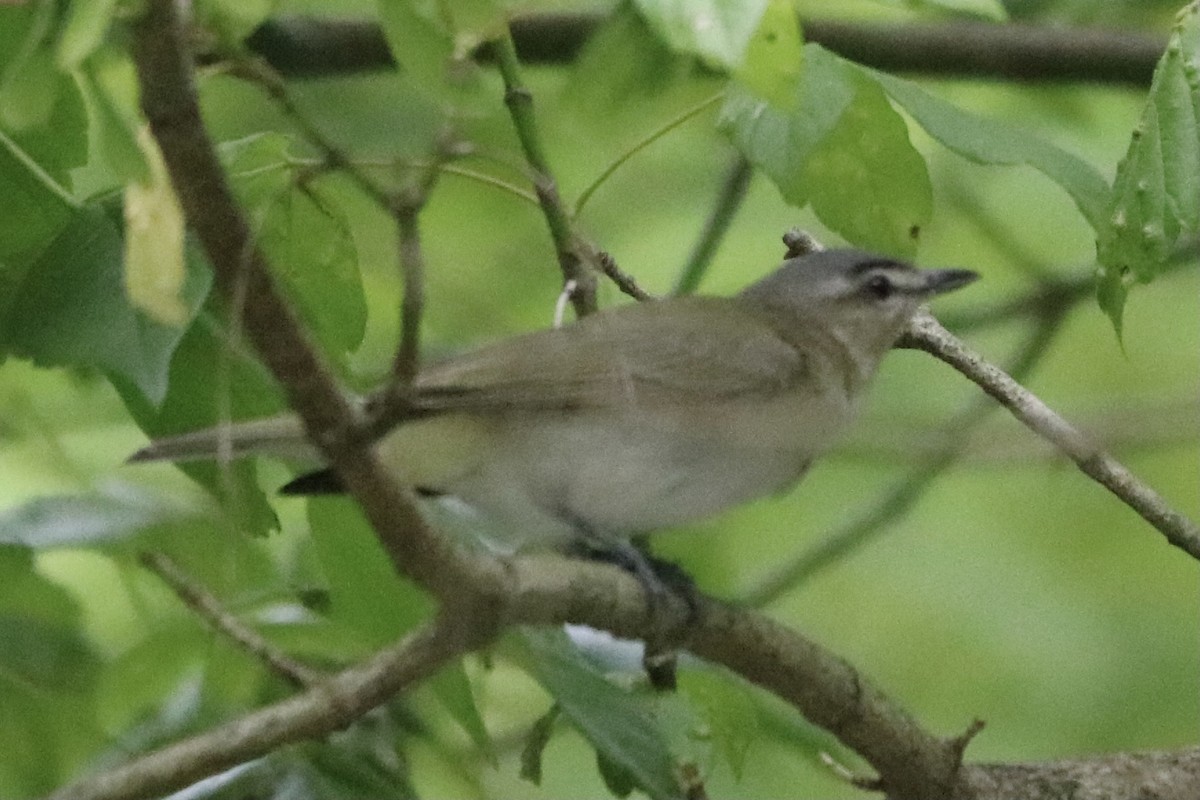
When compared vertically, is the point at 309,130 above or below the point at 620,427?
above

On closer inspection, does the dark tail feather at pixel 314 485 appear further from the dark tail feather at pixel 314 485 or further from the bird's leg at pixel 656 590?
the bird's leg at pixel 656 590

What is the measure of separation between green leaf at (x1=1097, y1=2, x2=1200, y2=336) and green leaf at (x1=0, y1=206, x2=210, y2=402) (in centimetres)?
111

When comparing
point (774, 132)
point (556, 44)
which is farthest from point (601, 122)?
point (556, 44)

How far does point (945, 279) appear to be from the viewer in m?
3.27

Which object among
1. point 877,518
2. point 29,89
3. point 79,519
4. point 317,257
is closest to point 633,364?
point 317,257

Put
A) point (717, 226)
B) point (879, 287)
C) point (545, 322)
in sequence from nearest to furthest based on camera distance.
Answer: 1. point (879, 287)
2. point (717, 226)
3. point (545, 322)

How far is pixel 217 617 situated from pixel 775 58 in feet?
2.48

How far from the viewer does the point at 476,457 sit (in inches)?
108

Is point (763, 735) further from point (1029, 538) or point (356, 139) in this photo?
point (1029, 538)

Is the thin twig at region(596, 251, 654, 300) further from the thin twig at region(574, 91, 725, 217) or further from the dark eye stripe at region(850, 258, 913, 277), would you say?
the dark eye stripe at region(850, 258, 913, 277)

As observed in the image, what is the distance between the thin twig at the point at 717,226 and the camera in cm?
366

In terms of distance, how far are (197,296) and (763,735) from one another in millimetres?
1177

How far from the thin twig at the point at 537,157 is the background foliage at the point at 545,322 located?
5 centimetres

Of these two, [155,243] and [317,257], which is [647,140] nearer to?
[317,257]
